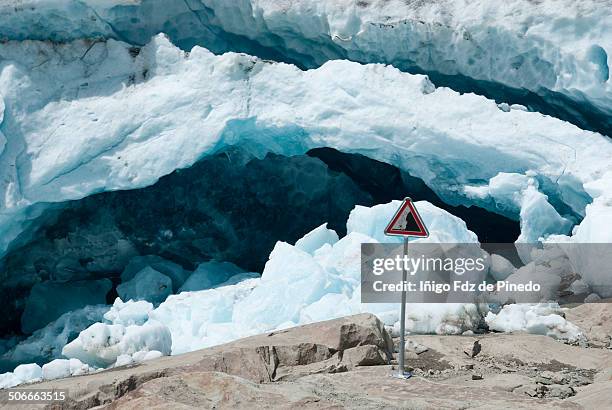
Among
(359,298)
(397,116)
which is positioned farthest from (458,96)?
(359,298)

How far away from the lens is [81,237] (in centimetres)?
845

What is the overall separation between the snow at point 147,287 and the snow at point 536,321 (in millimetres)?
3523

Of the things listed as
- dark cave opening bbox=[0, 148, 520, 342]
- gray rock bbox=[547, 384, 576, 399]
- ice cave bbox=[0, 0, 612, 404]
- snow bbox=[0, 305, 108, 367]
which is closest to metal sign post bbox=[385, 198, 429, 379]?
gray rock bbox=[547, 384, 576, 399]

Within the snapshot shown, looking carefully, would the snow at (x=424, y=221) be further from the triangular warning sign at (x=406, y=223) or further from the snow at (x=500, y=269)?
the triangular warning sign at (x=406, y=223)

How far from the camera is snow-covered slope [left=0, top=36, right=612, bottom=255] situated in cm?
731

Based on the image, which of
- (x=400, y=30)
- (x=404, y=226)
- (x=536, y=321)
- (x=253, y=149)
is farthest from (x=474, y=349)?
(x=400, y=30)

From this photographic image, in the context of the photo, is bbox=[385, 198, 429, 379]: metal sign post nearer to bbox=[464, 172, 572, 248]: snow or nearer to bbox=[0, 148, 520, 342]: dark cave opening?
bbox=[464, 172, 572, 248]: snow

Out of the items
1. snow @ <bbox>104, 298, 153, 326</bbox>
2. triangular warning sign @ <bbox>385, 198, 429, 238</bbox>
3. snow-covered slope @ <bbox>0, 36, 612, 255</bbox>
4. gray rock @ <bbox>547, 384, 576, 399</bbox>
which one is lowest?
gray rock @ <bbox>547, 384, 576, 399</bbox>

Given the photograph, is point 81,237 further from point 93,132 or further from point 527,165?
point 527,165

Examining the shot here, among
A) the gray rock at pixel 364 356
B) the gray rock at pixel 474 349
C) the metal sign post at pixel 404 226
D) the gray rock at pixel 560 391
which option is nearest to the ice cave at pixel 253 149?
the gray rock at pixel 474 349

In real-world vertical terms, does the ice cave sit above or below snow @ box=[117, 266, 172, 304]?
above

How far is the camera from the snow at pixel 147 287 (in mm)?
8219

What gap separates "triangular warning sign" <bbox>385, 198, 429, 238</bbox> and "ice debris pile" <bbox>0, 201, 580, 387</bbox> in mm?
1632

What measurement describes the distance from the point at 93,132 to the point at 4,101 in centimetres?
90
